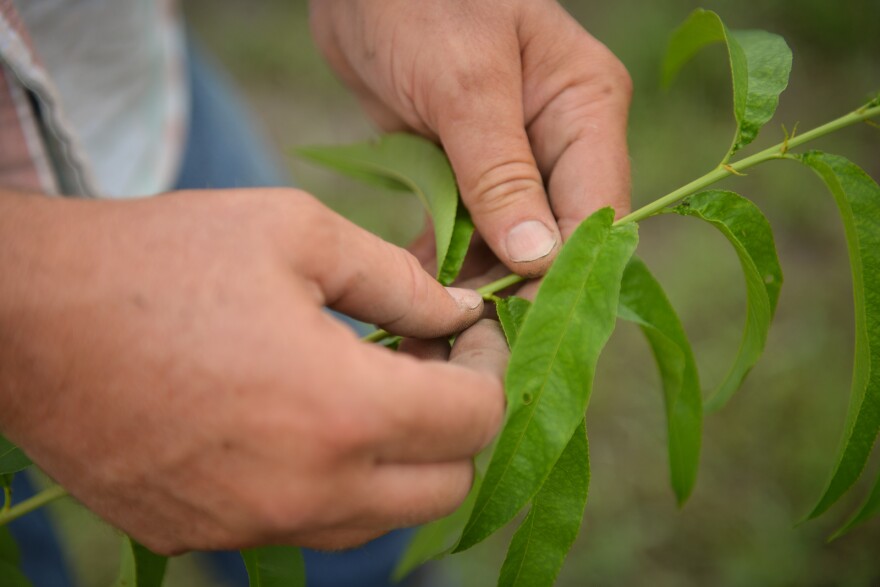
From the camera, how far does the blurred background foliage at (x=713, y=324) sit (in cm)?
199

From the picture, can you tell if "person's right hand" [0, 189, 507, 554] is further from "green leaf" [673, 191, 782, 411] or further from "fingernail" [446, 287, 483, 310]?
"green leaf" [673, 191, 782, 411]

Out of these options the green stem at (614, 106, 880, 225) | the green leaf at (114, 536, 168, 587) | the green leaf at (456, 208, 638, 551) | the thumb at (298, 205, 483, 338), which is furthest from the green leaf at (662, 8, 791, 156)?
the green leaf at (114, 536, 168, 587)

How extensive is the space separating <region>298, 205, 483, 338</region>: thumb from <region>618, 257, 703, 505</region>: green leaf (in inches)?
9.4

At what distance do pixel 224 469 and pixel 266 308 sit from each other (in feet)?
0.46

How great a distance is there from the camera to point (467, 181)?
40.9 inches

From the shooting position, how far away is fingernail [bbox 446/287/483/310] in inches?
34.5

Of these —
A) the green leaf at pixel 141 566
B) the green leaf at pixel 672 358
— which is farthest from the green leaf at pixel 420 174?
the green leaf at pixel 141 566

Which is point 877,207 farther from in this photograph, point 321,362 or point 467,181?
point 321,362

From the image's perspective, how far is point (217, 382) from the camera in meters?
0.61

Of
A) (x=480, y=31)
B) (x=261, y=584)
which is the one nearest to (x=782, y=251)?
(x=480, y=31)

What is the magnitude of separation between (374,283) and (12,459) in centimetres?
46

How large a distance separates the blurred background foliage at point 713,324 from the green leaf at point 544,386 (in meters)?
1.42

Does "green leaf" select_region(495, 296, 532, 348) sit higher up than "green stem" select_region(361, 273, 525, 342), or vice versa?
"green leaf" select_region(495, 296, 532, 348)

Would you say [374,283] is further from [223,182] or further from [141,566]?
[223,182]
